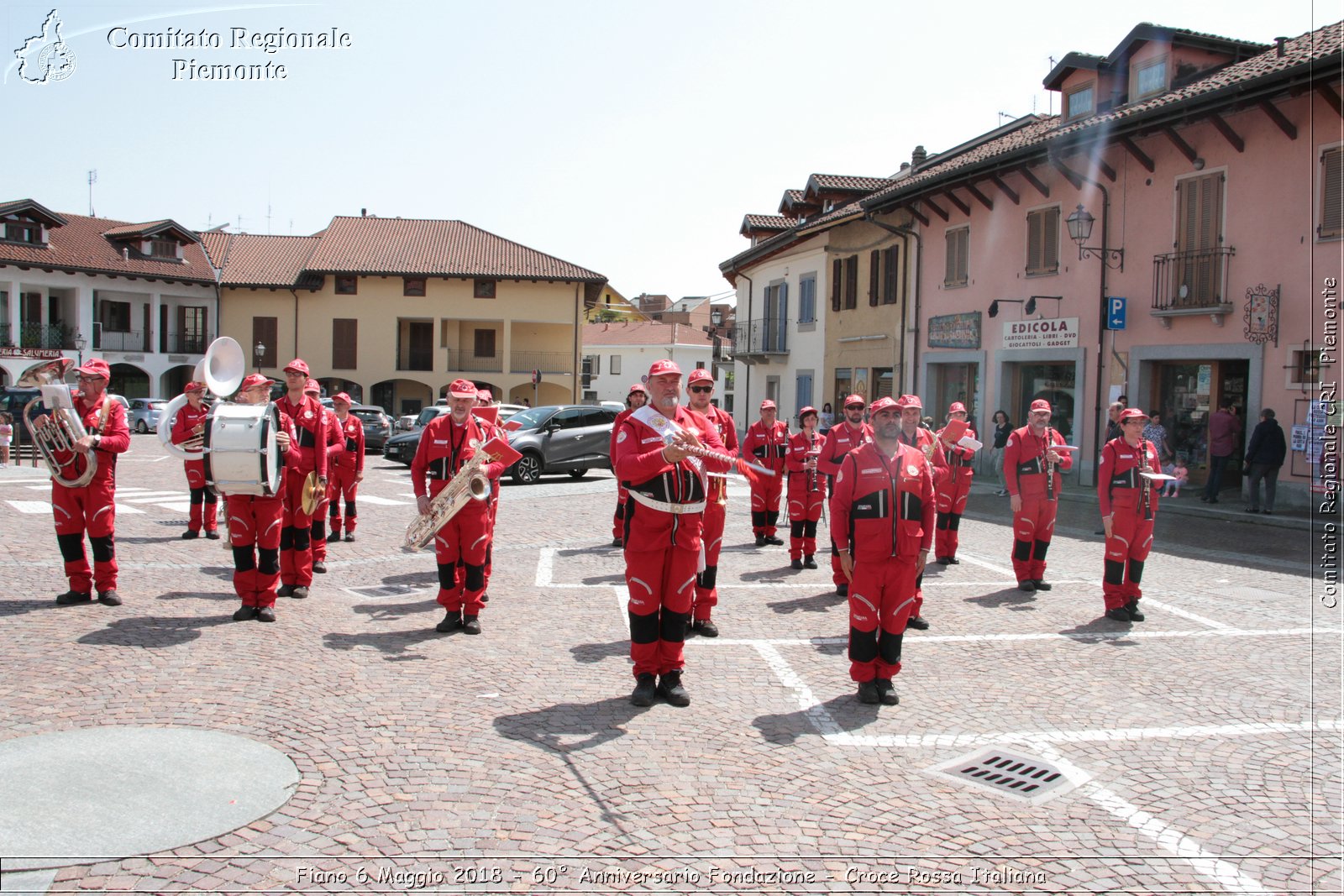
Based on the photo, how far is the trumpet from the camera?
7.77 m

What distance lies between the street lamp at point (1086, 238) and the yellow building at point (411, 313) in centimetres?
3136

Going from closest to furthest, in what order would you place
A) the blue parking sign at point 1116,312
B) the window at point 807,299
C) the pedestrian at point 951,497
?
1. the pedestrian at point 951,497
2. the blue parking sign at point 1116,312
3. the window at point 807,299

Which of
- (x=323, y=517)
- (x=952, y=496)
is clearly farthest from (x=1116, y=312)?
(x=323, y=517)

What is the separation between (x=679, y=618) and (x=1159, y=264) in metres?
16.5

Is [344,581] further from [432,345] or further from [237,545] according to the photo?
[432,345]

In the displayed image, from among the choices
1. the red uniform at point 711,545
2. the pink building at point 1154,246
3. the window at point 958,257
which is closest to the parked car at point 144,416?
the pink building at point 1154,246

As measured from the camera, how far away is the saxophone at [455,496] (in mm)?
7410

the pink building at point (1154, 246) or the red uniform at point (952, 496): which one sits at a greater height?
the pink building at point (1154, 246)

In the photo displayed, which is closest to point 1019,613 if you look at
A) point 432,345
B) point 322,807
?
point 322,807

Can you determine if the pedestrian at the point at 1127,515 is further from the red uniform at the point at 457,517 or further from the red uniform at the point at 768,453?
the red uniform at the point at 457,517

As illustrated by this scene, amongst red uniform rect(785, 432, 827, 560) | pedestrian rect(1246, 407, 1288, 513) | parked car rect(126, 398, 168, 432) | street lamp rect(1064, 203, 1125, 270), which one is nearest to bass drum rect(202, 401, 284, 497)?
red uniform rect(785, 432, 827, 560)

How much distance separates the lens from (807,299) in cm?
3381

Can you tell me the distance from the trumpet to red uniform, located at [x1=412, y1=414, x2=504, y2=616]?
2.45m

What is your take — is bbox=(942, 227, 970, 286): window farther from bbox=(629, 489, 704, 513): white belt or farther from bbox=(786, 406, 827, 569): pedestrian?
Answer: bbox=(629, 489, 704, 513): white belt
